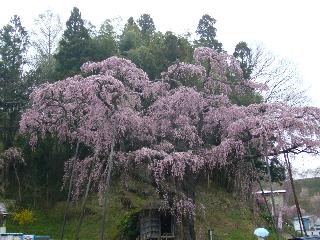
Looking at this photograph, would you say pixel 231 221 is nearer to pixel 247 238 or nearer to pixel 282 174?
pixel 247 238

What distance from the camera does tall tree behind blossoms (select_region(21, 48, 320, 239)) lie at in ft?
46.6

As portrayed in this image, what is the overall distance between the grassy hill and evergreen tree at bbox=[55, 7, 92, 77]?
6585 mm

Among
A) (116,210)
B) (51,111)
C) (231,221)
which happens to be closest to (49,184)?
(116,210)

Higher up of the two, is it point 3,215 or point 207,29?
point 207,29

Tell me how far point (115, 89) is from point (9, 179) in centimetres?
1137

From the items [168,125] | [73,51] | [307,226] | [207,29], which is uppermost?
[207,29]

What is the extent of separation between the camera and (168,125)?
15461 mm

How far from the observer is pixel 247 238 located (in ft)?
63.7

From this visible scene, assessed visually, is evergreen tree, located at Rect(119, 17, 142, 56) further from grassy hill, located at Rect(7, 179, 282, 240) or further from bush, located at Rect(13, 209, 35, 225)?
bush, located at Rect(13, 209, 35, 225)

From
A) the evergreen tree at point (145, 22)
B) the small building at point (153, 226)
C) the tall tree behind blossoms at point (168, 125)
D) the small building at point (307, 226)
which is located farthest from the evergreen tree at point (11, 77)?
the small building at point (307, 226)

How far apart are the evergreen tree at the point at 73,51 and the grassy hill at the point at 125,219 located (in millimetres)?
6585

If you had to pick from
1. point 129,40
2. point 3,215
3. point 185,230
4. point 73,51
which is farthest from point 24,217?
point 129,40

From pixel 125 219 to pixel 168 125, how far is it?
5.98 meters

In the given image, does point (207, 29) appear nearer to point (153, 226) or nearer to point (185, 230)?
point (153, 226)
